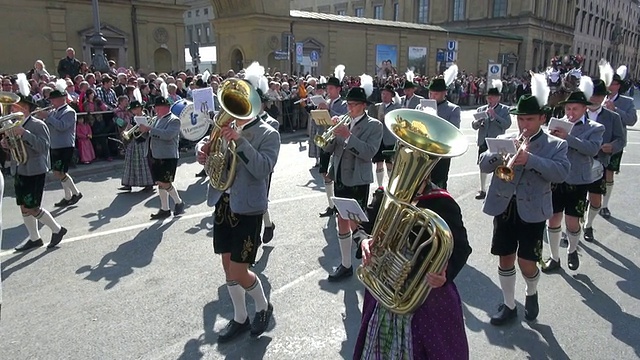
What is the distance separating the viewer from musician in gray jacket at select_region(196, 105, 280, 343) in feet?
13.5

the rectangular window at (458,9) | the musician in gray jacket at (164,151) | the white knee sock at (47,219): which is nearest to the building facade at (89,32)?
the musician in gray jacket at (164,151)

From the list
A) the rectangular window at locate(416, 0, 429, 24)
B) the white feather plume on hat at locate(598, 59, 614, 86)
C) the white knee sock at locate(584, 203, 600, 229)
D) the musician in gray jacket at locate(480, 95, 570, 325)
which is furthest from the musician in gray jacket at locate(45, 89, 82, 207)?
the rectangular window at locate(416, 0, 429, 24)

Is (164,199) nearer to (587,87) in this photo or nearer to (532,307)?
(532,307)

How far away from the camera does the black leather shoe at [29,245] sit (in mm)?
6383

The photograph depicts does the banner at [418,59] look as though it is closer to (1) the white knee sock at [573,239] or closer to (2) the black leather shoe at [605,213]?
(2) the black leather shoe at [605,213]

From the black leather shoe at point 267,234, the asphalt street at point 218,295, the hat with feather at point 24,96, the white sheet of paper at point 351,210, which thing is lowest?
the asphalt street at point 218,295

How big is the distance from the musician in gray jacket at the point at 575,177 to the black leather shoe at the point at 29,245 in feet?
21.7

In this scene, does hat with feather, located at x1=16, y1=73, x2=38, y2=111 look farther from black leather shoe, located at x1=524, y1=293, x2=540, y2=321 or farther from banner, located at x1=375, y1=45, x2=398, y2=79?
banner, located at x1=375, y1=45, x2=398, y2=79

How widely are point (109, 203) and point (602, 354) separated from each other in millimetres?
7805

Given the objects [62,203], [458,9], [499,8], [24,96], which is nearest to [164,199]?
[62,203]

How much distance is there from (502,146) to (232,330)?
290 centimetres

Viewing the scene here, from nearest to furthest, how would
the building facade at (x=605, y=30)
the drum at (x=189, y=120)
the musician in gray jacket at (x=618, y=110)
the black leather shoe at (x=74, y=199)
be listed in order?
1. the musician in gray jacket at (x=618, y=110)
2. the black leather shoe at (x=74, y=199)
3. the drum at (x=189, y=120)
4. the building facade at (x=605, y=30)

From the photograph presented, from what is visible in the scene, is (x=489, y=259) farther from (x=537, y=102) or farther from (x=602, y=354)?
(x=537, y=102)

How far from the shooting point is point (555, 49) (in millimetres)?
60750
